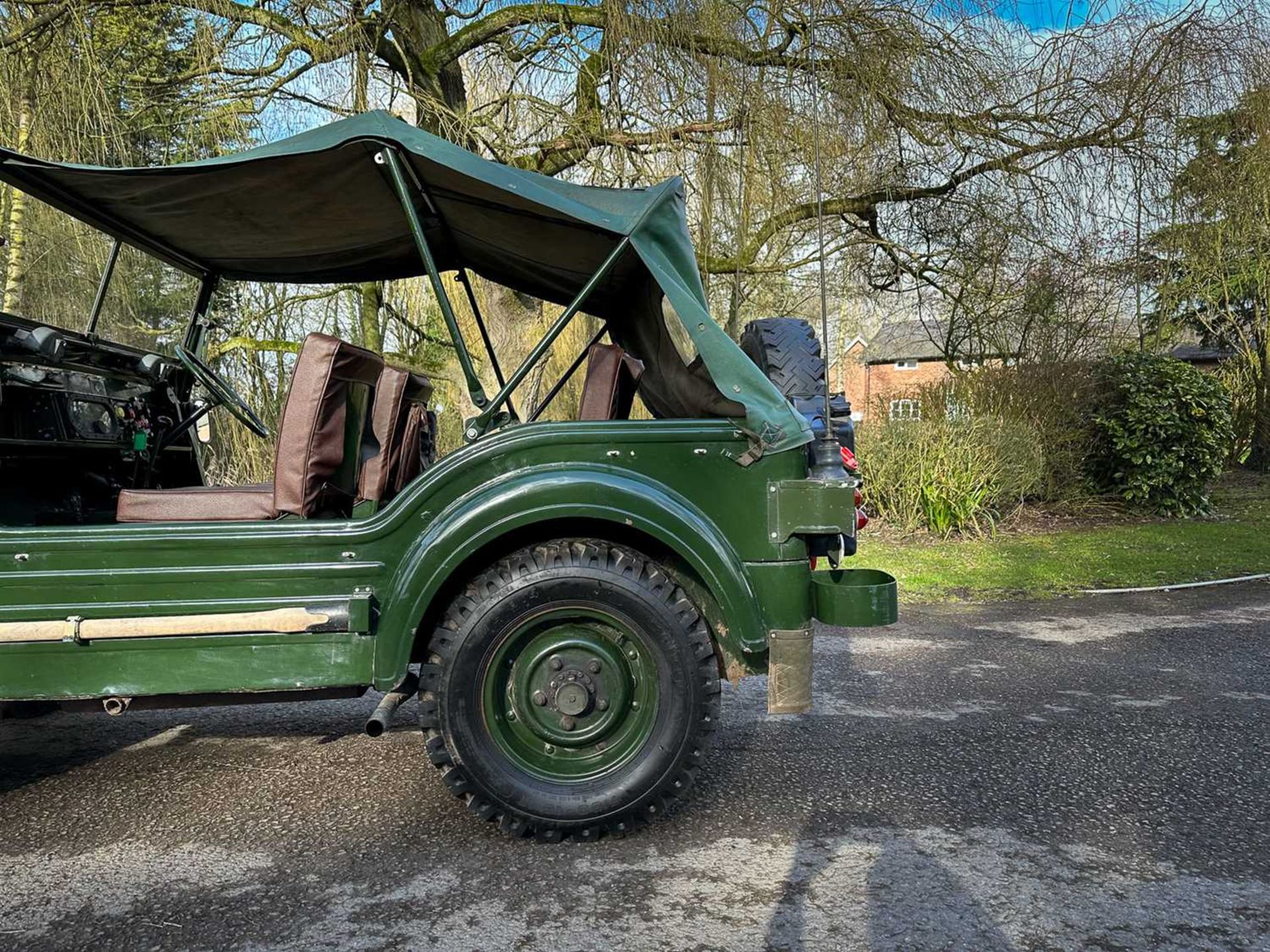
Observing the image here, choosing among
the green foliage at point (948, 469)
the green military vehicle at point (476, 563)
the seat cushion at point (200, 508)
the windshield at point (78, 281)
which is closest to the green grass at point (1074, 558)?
the green foliage at point (948, 469)

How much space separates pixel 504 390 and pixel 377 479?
0.56 meters

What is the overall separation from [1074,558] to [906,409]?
9.79 feet

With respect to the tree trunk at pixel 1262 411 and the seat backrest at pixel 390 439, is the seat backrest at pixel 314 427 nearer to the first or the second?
the seat backrest at pixel 390 439

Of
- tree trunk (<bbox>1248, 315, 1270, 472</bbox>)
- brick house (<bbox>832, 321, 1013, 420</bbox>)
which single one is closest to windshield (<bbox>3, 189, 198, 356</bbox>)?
brick house (<bbox>832, 321, 1013, 420</bbox>)

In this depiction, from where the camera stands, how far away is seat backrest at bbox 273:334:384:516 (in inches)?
116

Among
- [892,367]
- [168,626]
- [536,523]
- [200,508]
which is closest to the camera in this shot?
[168,626]

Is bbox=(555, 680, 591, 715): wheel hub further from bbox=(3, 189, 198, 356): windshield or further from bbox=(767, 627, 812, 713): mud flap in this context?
bbox=(3, 189, 198, 356): windshield

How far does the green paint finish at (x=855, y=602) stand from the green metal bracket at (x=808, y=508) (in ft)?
0.63

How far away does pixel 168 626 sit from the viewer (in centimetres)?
275

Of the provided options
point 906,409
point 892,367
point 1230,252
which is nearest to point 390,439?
point 906,409

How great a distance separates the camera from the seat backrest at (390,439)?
3.11m

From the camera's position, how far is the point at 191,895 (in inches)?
98.7

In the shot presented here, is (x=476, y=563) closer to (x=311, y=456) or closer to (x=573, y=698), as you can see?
(x=573, y=698)

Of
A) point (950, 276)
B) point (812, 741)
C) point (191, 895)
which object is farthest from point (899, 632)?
point (950, 276)
